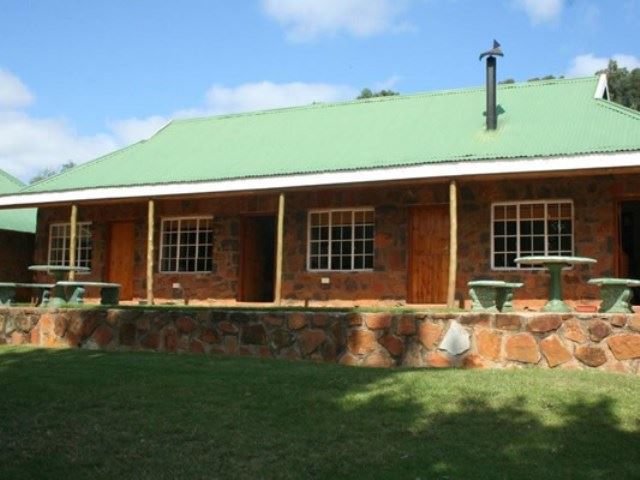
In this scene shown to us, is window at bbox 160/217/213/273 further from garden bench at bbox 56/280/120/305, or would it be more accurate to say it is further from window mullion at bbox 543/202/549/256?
window mullion at bbox 543/202/549/256

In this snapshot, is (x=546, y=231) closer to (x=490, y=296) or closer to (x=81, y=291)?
(x=490, y=296)

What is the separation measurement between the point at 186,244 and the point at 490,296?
8.13m

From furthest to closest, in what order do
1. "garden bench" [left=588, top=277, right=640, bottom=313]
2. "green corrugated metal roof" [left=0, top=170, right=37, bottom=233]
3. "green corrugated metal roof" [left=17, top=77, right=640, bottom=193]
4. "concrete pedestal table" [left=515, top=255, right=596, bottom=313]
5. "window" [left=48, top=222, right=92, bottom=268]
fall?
"green corrugated metal roof" [left=0, top=170, right=37, bottom=233]
"window" [left=48, top=222, right=92, bottom=268]
"green corrugated metal roof" [left=17, top=77, right=640, bottom=193]
"concrete pedestal table" [left=515, top=255, right=596, bottom=313]
"garden bench" [left=588, top=277, right=640, bottom=313]

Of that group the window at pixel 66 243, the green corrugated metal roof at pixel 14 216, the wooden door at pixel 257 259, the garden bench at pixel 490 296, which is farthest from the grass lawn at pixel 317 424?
the green corrugated metal roof at pixel 14 216

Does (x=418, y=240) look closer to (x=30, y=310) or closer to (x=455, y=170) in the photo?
(x=455, y=170)

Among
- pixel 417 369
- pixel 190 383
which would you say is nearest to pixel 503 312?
pixel 417 369

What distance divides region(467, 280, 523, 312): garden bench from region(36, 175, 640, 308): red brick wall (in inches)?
→ 115

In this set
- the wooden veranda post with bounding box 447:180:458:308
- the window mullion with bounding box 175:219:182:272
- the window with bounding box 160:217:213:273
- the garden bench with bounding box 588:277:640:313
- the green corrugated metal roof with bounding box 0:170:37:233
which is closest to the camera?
the garden bench with bounding box 588:277:640:313

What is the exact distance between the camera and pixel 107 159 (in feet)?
59.5

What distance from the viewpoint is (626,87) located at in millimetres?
37562

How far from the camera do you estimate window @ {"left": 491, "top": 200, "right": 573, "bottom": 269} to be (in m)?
13.0

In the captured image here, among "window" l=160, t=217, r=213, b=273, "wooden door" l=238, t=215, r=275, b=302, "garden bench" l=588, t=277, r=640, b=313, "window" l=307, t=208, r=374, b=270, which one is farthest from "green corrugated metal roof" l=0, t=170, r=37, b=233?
"garden bench" l=588, t=277, r=640, b=313

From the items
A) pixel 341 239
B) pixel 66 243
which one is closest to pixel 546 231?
pixel 341 239

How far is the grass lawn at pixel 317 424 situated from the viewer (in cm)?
531
